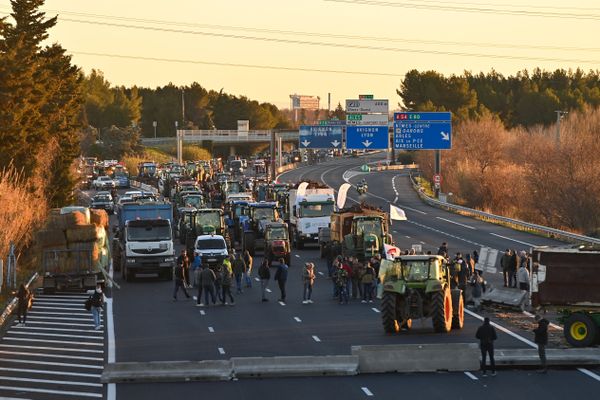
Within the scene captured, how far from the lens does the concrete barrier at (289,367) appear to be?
94.6 feet

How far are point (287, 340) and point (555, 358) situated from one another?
7914 millimetres

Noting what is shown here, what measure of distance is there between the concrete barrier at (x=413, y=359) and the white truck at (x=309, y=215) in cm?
3494

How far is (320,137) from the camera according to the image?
4038 inches

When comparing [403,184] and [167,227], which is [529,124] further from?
[167,227]

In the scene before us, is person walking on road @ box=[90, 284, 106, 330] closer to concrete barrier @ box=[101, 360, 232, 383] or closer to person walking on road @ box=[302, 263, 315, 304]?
person walking on road @ box=[302, 263, 315, 304]

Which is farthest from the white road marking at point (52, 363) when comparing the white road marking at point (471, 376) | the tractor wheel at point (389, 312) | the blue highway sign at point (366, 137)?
the blue highway sign at point (366, 137)

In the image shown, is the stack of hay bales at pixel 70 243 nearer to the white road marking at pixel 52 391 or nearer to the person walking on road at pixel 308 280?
the person walking on road at pixel 308 280

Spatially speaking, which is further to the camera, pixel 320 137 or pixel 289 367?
pixel 320 137

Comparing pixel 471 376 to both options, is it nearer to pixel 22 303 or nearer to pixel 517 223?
pixel 22 303

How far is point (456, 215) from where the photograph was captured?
89.8 meters

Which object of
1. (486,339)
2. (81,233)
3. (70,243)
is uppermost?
(81,233)

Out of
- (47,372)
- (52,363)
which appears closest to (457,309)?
(52,363)

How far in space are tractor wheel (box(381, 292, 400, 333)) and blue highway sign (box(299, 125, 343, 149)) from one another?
217 ft

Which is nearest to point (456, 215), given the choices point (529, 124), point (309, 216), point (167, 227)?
point (309, 216)
